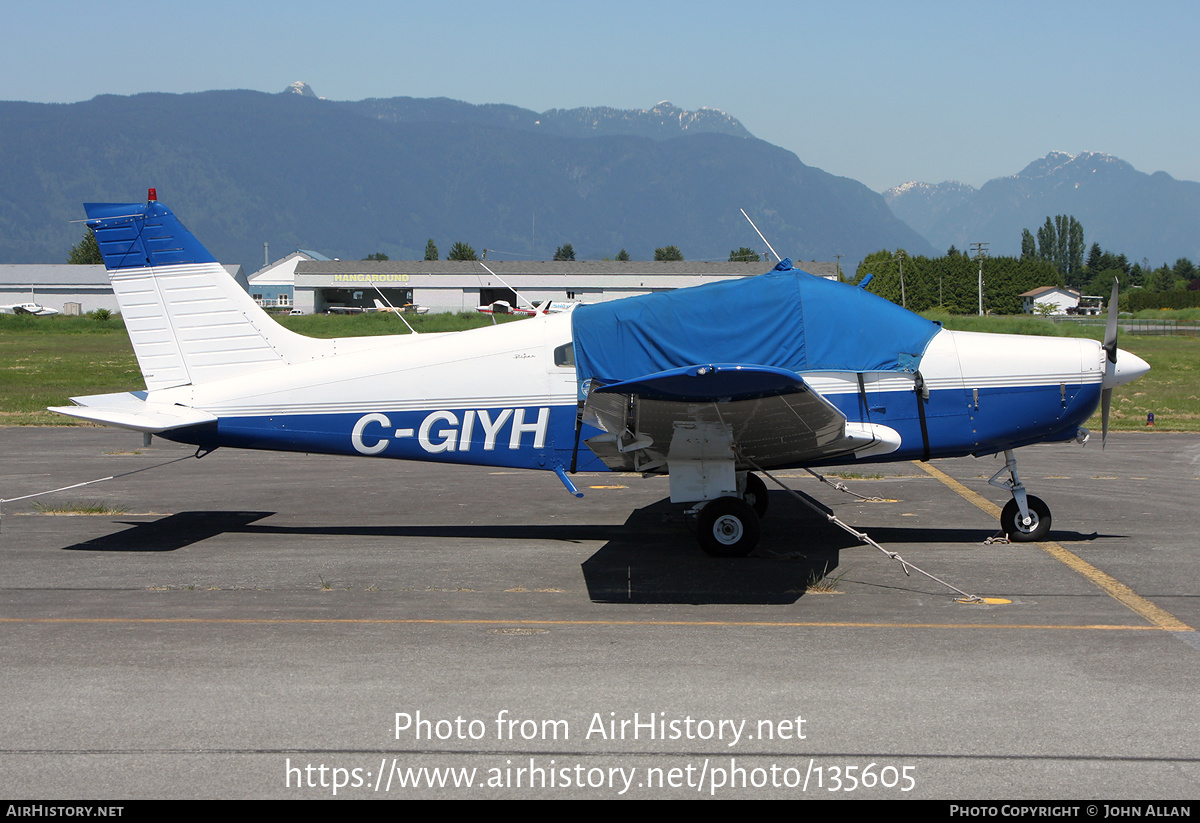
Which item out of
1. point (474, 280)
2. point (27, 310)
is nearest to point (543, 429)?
point (474, 280)

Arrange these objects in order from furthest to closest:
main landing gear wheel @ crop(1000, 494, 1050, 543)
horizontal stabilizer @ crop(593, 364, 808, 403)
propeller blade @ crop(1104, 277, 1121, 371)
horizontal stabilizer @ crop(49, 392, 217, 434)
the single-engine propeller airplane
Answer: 1. main landing gear wheel @ crop(1000, 494, 1050, 543)
2. horizontal stabilizer @ crop(49, 392, 217, 434)
3. the single-engine propeller airplane
4. propeller blade @ crop(1104, 277, 1121, 371)
5. horizontal stabilizer @ crop(593, 364, 808, 403)

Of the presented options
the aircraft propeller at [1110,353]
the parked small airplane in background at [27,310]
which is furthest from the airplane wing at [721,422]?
→ the parked small airplane in background at [27,310]

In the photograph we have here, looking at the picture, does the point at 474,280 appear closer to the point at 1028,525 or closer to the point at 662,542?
the point at 662,542

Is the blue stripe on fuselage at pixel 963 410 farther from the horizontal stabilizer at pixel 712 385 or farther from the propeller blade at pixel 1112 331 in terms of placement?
the horizontal stabilizer at pixel 712 385

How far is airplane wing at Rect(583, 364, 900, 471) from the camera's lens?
733 cm

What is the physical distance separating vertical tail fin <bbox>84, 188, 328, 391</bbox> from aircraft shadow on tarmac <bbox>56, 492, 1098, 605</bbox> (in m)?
1.68

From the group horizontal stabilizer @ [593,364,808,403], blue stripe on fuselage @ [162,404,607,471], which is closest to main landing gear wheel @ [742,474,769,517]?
blue stripe on fuselage @ [162,404,607,471]

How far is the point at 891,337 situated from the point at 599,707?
526 centimetres

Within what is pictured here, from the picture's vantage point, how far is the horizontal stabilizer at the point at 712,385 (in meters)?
7.13

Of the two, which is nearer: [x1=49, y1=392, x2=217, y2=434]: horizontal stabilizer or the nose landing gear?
[x1=49, y1=392, x2=217, y2=434]: horizontal stabilizer

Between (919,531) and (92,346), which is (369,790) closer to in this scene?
(919,531)

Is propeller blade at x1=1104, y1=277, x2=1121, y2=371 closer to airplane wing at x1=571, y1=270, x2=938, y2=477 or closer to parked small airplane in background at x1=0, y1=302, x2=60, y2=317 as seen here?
airplane wing at x1=571, y1=270, x2=938, y2=477

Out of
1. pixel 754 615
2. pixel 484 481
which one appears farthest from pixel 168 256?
pixel 754 615

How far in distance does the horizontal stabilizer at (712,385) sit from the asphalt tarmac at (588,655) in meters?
1.62
